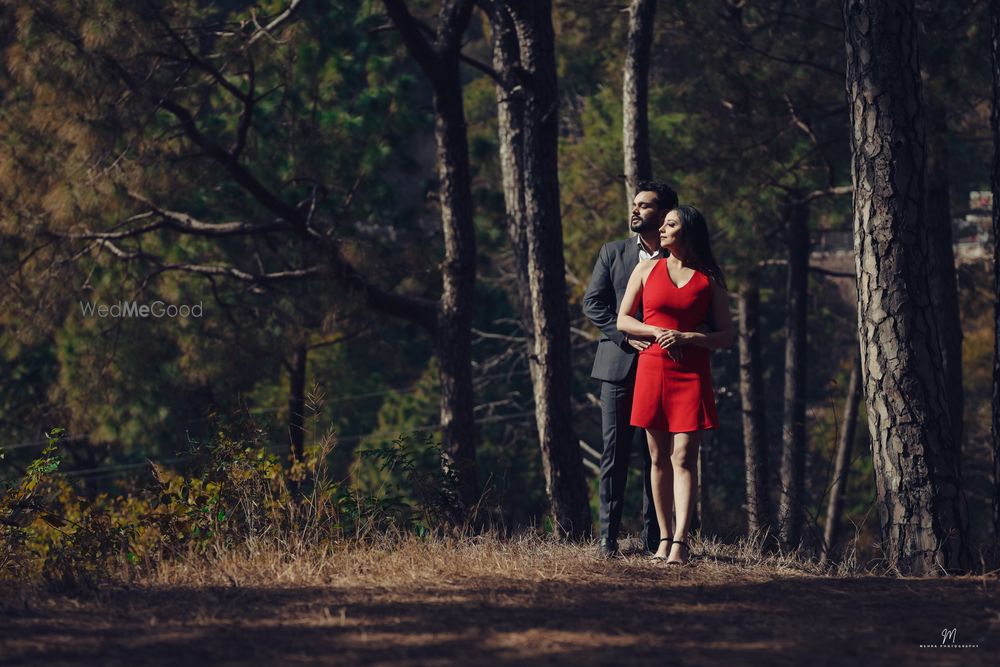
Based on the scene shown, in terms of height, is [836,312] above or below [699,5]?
below

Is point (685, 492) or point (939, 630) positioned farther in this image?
point (685, 492)

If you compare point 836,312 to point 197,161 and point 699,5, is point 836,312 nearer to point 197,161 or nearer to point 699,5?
point 699,5

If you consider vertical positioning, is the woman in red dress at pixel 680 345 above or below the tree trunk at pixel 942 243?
below

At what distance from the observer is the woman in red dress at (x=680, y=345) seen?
656cm

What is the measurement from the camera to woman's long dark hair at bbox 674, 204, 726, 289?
6.57 metres

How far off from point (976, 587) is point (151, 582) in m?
3.96

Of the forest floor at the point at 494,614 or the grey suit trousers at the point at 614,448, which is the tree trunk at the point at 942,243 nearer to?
the grey suit trousers at the point at 614,448

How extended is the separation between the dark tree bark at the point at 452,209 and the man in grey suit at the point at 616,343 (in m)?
5.45

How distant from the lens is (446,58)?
43.2ft

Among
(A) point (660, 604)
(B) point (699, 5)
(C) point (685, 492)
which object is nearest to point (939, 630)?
(A) point (660, 604)

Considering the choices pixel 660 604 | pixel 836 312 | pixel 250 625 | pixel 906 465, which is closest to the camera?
pixel 250 625

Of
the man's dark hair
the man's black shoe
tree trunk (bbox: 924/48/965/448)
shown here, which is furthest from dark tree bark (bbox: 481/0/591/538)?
tree trunk (bbox: 924/48/965/448)

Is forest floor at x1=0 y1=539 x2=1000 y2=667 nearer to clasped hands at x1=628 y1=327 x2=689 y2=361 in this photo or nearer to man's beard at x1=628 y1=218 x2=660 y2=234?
clasped hands at x1=628 y1=327 x2=689 y2=361

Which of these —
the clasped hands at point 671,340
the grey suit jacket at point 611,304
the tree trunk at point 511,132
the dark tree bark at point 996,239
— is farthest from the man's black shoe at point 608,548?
the tree trunk at point 511,132
